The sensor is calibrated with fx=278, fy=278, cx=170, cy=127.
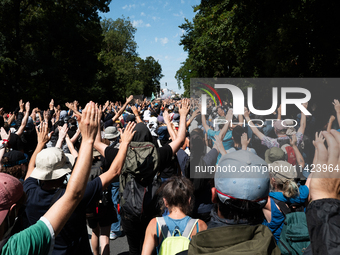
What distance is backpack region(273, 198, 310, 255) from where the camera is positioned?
2320 millimetres

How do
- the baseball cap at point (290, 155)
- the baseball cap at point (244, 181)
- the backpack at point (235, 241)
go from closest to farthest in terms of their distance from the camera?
the backpack at point (235, 241) < the baseball cap at point (244, 181) < the baseball cap at point (290, 155)

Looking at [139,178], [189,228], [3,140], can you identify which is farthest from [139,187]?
[3,140]

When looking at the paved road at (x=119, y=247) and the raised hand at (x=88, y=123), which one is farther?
the paved road at (x=119, y=247)

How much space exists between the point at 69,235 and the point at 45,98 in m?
29.4

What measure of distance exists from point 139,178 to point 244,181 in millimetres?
1593

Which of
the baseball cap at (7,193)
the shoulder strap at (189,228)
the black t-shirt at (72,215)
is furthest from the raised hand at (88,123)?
the shoulder strap at (189,228)

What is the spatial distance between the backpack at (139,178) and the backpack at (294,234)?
1.36 meters

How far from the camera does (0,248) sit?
1357 mm

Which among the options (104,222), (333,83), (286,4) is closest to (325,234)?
(104,222)

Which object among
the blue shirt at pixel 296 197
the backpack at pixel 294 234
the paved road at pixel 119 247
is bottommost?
the paved road at pixel 119 247

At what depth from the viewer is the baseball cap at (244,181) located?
1.64 meters

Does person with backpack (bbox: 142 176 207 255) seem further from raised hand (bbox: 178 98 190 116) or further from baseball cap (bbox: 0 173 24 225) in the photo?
raised hand (bbox: 178 98 190 116)

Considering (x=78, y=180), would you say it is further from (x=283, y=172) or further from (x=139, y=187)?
(x=283, y=172)

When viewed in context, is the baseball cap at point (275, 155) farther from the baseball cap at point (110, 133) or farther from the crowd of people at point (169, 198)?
the baseball cap at point (110, 133)
